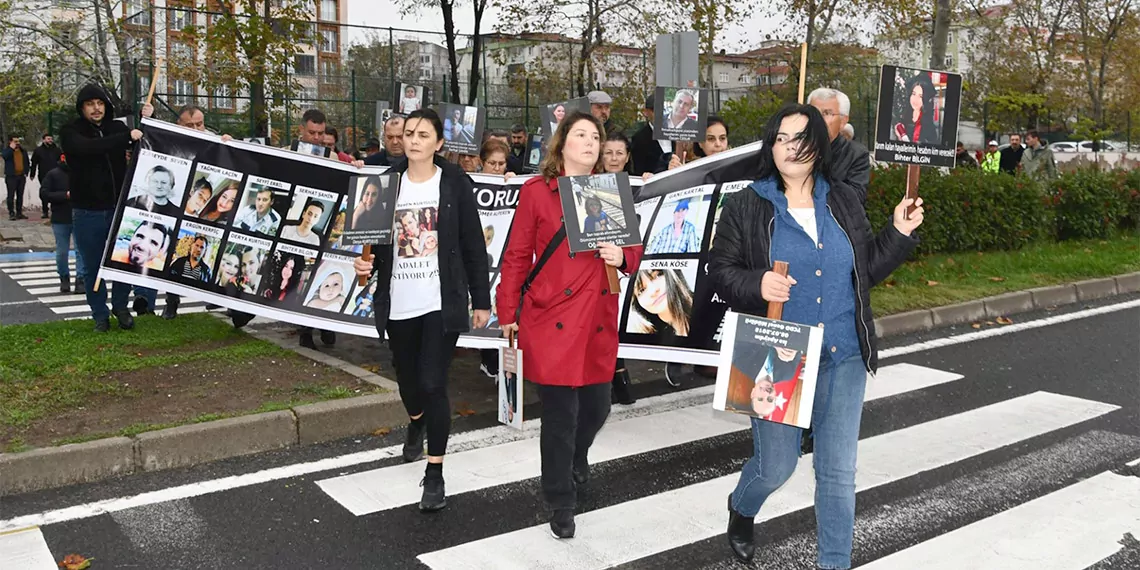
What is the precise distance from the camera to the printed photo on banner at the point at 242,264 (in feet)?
26.4

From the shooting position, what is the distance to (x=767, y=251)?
399 centimetres

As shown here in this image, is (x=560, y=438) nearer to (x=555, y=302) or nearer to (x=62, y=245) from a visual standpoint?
(x=555, y=302)

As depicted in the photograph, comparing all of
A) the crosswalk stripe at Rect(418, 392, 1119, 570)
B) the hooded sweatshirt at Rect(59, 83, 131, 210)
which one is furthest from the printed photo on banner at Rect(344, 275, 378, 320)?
the crosswalk stripe at Rect(418, 392, 1119, 570)

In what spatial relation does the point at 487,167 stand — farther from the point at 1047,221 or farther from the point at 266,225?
the point at 1047,221

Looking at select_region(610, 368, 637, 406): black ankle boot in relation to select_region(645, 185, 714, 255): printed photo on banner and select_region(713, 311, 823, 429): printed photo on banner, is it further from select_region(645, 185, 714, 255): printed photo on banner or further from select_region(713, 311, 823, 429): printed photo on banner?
select_region(713, 311, 823, 429): printed photo on banner

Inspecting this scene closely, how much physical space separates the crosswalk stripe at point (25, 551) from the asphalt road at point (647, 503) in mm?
20

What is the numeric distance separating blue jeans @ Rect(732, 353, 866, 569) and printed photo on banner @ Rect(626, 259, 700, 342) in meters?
2.76

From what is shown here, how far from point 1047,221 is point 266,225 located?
1133 centimetres

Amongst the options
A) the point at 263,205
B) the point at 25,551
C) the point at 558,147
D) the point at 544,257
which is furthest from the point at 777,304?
the point at 263,205

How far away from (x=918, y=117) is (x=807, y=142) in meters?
0.57

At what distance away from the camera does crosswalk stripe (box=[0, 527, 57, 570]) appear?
445cm

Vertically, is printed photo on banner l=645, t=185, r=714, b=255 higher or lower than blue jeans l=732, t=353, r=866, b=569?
higher

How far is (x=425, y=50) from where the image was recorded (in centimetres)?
2381

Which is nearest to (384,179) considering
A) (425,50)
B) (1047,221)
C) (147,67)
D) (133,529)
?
(133,529)
